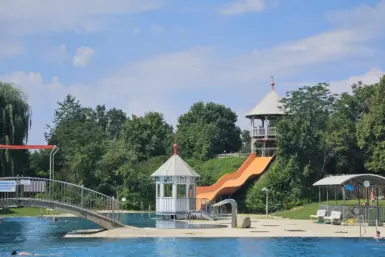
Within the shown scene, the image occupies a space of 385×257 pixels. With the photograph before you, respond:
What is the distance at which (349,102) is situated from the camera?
54.4 m

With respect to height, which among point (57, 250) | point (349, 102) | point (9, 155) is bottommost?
point (57, 250)

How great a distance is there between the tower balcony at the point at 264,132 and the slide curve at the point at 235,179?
6.24ft

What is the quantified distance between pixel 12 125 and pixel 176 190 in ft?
64.5

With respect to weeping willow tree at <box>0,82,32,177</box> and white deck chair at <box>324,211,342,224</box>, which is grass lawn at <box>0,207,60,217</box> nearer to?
weeping willow tree at <box>0,82,32,177</box>

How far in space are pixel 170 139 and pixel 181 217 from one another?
1230 inches

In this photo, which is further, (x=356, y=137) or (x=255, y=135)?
(x=255, y=135)

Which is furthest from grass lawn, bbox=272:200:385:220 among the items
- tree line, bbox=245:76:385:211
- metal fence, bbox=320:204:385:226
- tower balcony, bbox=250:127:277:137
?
tower balcony, bbox=250:127:277:137

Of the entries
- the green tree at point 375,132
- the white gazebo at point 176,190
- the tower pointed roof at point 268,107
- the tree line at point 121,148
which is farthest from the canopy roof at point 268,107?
the white gazebo at point 176,190

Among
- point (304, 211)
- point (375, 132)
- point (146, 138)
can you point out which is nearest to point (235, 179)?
point (304, 211)

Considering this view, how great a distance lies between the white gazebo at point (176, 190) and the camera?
4100cm

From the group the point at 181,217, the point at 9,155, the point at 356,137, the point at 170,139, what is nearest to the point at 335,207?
the point at 181,217

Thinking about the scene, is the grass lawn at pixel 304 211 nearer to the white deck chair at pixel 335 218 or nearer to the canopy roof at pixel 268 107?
the white deck chair at pixel 335 218

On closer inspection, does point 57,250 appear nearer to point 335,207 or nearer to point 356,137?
point 335,207

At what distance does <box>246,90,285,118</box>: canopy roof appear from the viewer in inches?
2158
